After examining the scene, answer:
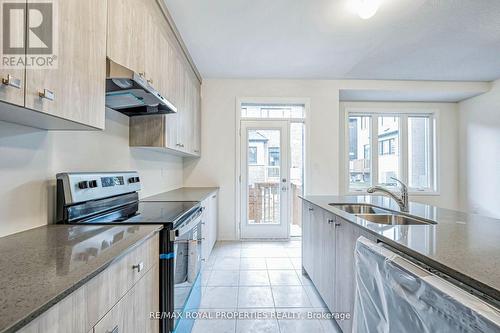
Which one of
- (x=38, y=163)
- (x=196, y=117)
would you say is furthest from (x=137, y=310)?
(x=196, y=117)

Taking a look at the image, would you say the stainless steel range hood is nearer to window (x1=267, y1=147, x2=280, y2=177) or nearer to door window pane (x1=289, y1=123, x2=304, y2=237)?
window (x1=267, y1=147, x2=280, y2=177)

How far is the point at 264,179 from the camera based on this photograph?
14.4ft

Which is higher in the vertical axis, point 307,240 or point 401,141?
point 401,141

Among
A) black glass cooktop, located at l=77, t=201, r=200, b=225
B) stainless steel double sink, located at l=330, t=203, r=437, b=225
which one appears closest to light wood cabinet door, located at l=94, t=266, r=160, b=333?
black glass cooktop, located at l=77, t=201, r=200, b=225

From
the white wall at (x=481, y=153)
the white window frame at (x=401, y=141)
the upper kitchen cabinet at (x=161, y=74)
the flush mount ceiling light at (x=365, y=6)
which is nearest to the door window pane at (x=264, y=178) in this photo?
the upper kitchen cabinet at (x=161, y=74)

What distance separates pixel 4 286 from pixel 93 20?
3.91 ft

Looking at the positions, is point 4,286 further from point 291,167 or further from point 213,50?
point 291,167

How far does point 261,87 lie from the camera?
4305 mm

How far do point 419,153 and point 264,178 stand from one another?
3094 mm

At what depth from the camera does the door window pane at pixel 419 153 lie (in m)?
4.96

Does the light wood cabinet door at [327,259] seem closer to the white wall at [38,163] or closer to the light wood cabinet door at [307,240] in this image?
the light wood cabinet door at [307,240]

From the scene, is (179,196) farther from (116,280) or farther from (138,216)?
(116,280)

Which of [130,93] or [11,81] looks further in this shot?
[130,93]

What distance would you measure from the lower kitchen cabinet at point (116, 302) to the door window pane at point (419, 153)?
507cm
